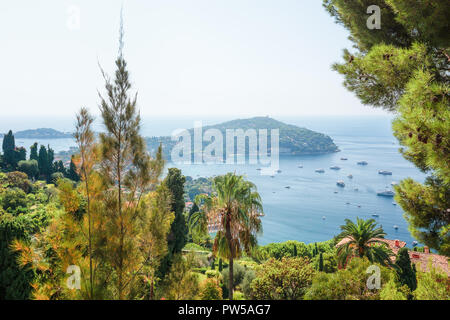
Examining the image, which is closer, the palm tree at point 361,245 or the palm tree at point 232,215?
the palm tree at point 232,215

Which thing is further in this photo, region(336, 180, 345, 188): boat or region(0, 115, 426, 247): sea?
region(336, 180, 345, 188): boat

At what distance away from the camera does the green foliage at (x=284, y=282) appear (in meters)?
6.86

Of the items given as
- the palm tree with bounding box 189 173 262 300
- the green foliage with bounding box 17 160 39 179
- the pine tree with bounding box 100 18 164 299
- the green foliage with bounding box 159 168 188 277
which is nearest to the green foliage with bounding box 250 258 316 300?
the palm tree with bounding box 189 173 262 300

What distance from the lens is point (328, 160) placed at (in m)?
68.8

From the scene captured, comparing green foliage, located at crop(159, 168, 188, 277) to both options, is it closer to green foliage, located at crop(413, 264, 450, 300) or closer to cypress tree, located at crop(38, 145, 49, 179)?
green foliage, located at crop(413, 264, 450, 300)

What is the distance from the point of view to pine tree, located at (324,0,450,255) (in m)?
2.78

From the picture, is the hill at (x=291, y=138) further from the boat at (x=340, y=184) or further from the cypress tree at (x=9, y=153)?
the cypress tree at (x=9, y=153)

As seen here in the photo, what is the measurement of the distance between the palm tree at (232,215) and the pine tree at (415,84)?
2.64 m

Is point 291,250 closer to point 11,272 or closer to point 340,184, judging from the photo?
point 11,272

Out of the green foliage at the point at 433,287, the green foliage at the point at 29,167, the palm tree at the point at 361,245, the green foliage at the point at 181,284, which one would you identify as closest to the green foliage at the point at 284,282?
the palm tree at the point at 361,245

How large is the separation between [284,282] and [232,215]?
7.53 ft

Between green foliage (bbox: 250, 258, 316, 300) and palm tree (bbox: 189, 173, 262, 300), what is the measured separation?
1334 mm
